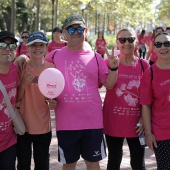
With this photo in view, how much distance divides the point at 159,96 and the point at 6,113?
1512 millimetres

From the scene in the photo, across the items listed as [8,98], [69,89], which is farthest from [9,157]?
[69,89]

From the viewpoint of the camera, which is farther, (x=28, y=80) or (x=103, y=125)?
(x=103, y=125)

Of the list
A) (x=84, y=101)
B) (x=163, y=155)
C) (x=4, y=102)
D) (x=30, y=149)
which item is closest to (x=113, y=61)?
(x=84, y=101)

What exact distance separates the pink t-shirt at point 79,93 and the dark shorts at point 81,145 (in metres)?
0.07

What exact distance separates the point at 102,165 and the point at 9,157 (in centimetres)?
218

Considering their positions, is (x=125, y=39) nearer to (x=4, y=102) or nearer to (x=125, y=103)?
(x=125, y=103)

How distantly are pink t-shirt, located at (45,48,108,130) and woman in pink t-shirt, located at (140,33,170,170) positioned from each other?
499 millimetres

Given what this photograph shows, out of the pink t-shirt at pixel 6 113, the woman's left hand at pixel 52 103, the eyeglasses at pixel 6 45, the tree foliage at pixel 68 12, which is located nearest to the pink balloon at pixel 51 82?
the woman's left hand at pixel 52 103

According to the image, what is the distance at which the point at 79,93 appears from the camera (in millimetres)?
3887

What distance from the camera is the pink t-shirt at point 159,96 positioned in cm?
371

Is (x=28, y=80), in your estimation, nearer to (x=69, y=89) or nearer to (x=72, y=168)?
(x=69, y=89)

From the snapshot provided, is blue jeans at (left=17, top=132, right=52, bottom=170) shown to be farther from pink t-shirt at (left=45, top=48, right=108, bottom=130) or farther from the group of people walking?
pink t-shirt at (left=45, top=48, right=108, bottom=130)

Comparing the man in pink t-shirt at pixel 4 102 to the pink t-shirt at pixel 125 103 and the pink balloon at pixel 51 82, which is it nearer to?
the pink balloon at pixel 51 82

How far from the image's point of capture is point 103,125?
14.1 ft
